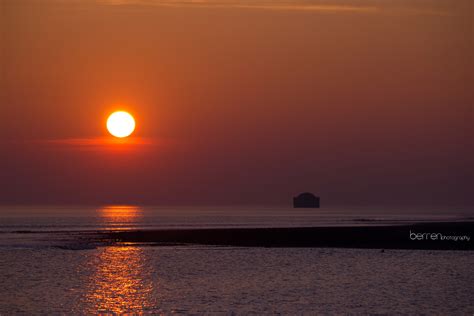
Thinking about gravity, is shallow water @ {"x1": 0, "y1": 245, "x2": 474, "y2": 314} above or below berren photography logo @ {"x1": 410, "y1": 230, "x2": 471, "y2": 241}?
below

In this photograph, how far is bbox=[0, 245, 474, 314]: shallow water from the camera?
48.8 metres

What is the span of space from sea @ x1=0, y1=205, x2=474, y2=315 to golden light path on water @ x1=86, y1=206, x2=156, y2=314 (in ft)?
0.25

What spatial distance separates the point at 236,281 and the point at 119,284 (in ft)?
31.7

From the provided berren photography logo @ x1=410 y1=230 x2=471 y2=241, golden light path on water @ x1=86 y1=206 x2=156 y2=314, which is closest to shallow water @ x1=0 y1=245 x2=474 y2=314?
golden light path on water @ x1=86 y1=206 x2=156 y2=314

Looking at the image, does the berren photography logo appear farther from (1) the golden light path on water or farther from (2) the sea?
(1) the golden light path on water

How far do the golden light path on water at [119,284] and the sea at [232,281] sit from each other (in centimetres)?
8

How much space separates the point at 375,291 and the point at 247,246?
4238cm

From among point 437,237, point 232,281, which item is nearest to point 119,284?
point 232,281

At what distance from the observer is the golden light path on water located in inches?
1906

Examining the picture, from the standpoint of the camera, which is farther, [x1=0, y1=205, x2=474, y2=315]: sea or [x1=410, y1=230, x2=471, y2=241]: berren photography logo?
[x1=410, y1=230, x2=471, y2=241]: berren photography logo

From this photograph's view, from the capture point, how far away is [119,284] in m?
60.6

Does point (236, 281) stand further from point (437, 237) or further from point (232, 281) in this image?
point (437, 237)

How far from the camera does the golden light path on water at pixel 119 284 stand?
48.4 metres

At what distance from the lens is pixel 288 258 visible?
82.2 metres
